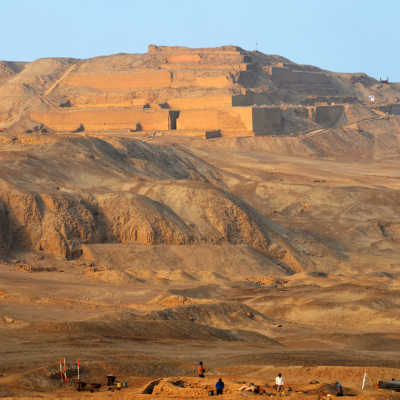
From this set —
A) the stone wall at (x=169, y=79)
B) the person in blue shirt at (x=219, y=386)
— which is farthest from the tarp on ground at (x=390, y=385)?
the stone wall at (x=169, y=79)

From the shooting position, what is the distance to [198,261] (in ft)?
90.3

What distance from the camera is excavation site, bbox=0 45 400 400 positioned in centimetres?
1372

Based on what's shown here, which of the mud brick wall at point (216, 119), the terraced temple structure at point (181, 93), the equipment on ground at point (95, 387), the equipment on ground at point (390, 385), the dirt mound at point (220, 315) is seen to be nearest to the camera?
the equipment on ground at point (390, 385)

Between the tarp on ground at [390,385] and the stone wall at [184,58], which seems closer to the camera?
the tarp on ground at [390,385]

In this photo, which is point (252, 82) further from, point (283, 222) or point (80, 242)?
point (80, 242)

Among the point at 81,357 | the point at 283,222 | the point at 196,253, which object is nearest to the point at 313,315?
the point at 196,253

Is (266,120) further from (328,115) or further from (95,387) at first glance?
(95,387)

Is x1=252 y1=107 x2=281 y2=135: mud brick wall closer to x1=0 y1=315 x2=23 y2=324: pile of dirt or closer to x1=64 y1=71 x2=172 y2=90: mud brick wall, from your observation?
x1=64 y1=71 x2=172 y2=90: mud brick wall

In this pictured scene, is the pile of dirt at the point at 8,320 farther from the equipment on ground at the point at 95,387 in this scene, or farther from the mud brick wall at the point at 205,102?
the mud brick wall at the point at 205,102

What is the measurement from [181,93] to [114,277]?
44.5m

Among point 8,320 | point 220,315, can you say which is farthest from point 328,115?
point 8,320

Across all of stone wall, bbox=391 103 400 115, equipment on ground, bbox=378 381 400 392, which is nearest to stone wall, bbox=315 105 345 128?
stone wall, bbox=391 103 400 115

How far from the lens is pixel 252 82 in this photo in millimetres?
70188

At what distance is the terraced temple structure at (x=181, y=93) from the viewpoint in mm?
61688
